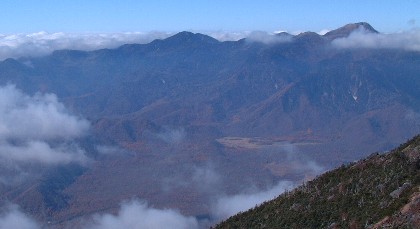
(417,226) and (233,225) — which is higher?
(417,226)

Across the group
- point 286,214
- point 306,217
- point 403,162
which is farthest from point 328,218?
point 403,162

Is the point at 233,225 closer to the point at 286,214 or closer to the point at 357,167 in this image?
the point at 286,214

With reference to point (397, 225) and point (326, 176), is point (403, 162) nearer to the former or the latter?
point (326, 176)

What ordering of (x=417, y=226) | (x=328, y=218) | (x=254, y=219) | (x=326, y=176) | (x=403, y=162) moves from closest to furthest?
1. (x=417, y=226)
2. (x=328, y=218)
3. (x=403, y=162)
4. (x=254, y=219)
5. (x=326, y=176)

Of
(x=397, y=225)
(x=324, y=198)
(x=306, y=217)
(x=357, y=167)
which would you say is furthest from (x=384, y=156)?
(x=397, y=225)

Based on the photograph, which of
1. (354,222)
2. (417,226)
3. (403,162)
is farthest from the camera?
(403,162)

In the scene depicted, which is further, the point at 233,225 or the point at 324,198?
the point at 233,225
